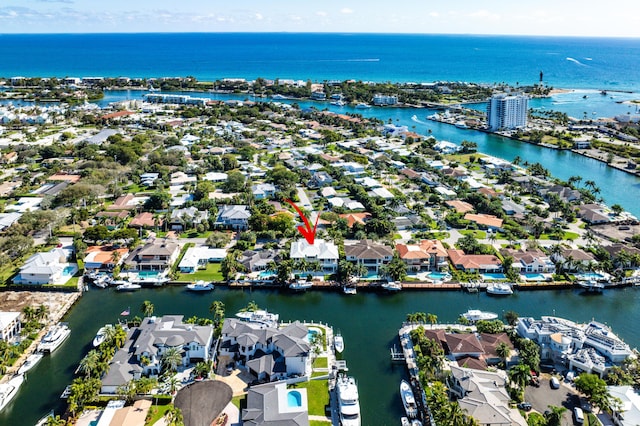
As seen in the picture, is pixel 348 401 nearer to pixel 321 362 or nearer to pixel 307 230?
pixel 321 362

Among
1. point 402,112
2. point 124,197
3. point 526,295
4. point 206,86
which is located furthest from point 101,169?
point 206,86

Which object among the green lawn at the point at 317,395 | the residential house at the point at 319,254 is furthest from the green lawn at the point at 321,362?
the residential house at the point at 319,254

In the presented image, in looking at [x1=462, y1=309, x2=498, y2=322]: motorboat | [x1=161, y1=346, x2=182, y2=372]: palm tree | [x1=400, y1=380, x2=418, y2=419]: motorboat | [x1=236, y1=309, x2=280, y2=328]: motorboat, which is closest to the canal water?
[x1=400, y1=380, x2=418, y2=419]: motorboat

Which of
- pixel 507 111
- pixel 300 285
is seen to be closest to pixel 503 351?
pixel 300 285

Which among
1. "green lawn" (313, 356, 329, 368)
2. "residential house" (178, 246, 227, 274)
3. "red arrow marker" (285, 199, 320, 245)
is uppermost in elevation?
"red arrow marker" (285, 199, 320, 245)

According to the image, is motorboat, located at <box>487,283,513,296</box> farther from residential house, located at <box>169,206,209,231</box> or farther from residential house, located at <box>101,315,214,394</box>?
residential house, located at <box>169,206,209,231</box>
